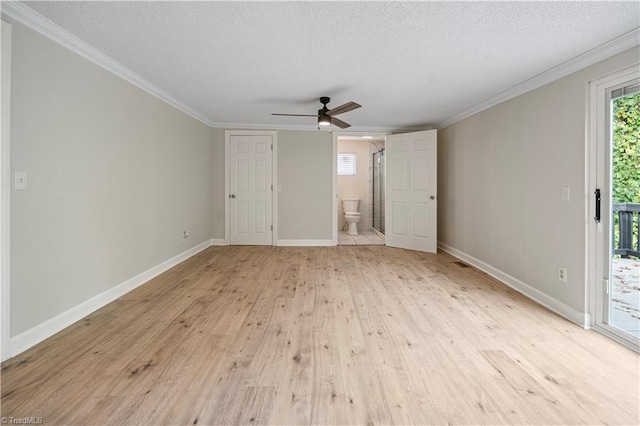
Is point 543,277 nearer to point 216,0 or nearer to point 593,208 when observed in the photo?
point 593,208

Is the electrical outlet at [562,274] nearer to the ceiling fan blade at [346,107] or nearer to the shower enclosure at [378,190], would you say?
the ceiling fan blade at [346,107]

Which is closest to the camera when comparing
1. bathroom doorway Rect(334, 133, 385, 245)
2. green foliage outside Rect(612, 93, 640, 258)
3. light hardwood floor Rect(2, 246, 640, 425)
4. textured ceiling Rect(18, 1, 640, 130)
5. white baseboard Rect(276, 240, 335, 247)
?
light hardwood floor Rect(2, 246, 640, 425)

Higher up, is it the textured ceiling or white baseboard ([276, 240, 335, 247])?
the textured ceiling

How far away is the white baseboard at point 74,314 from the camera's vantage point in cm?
192

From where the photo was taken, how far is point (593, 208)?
2.36 metres

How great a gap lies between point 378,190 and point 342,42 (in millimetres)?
5067

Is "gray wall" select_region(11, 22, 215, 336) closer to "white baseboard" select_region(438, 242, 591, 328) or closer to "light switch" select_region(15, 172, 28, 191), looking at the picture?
"light switch" select_region(15, 172, 28, 191)

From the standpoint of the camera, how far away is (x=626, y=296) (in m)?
2.78

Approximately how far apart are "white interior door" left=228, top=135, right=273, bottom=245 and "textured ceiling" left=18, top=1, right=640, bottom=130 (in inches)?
71.6

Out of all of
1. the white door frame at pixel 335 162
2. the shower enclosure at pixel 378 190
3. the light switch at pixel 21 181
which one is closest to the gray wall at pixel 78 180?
the light switch at pixel 21 181

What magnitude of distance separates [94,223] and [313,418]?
2431 mm

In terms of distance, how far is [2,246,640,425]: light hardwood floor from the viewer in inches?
56.3

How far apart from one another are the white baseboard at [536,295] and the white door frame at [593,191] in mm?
61

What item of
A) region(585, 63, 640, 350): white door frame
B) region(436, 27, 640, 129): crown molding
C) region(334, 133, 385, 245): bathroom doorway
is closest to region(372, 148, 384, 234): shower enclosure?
region(334, 133, 385, 245): bathroom doorway
